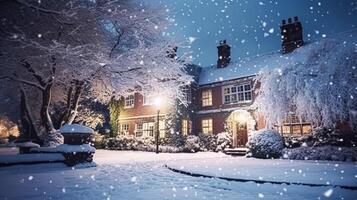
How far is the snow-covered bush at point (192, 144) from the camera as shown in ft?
76.2

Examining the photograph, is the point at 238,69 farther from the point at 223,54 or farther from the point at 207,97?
the point at 207,97

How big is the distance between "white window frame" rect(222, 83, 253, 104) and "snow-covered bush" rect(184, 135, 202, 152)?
4813 mm

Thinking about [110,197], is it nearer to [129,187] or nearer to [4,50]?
[129,187]

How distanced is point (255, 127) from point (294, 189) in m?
17.6

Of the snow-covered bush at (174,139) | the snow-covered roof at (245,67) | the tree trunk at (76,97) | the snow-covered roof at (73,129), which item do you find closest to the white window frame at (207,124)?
the snow-covered bush at (174,139)

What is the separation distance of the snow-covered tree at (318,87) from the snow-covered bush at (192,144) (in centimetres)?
782

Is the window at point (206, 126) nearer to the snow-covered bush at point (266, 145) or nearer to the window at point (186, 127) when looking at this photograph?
the window at point (186, 127)

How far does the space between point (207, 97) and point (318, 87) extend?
1385cm

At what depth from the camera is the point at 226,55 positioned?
94.4 ft

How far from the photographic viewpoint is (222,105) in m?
26.4

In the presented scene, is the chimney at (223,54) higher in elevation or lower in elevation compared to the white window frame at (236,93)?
higher

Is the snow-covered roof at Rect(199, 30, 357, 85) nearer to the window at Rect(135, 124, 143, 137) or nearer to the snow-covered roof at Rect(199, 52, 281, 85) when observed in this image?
the snow-covered roof at Rect(199, 52, 281, 85)

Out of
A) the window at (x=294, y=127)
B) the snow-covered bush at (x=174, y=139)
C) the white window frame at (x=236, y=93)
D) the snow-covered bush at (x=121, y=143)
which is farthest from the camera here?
the snow-covered bush at (x=121, y=143)

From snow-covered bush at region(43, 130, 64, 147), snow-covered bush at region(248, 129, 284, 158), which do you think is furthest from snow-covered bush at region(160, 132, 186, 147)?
snow-covered bush at region(43, 130, 64, 147)
